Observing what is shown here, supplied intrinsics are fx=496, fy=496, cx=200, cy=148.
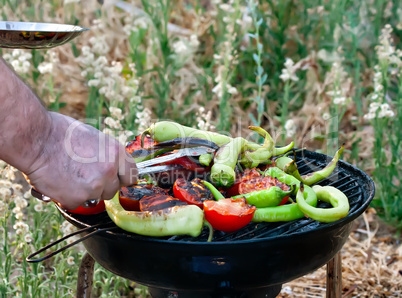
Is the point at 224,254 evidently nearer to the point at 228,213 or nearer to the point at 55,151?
the point at 228,213

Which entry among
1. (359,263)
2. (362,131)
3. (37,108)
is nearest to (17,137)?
(37,108)

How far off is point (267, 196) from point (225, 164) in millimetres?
223

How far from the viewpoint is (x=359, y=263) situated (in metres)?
3.50

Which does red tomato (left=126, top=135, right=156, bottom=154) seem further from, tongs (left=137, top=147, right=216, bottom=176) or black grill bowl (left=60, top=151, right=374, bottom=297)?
black grill bowl (left=60, top=151, right=374, bottom=297)

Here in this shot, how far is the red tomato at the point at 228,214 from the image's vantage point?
1670 millimetres

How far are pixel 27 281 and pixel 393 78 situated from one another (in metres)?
3.98

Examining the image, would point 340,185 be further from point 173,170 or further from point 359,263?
point 359,263

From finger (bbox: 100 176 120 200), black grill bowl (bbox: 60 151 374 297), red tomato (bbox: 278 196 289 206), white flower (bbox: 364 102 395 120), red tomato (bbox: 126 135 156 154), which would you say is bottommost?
white flower (bbox: 364 102 395 120)

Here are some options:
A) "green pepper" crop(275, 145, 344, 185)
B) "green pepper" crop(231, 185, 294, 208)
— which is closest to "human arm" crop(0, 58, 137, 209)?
"green pepper" crop(231, 185, 294, 208)

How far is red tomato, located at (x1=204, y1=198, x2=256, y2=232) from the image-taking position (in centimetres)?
167

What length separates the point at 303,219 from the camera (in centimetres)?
185

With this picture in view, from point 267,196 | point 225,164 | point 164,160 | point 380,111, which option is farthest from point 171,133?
point 380,111

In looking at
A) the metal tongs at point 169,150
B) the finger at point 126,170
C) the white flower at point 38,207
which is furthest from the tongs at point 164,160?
the white flower at point 38,207

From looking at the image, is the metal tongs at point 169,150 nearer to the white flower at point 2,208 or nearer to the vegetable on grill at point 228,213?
the vegetable on grill at point 228,213
